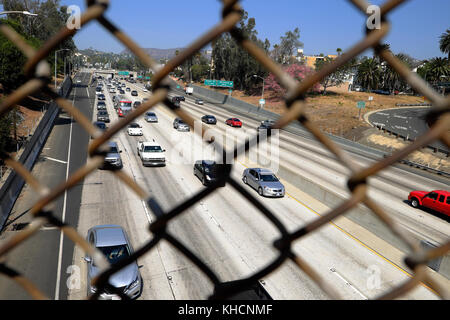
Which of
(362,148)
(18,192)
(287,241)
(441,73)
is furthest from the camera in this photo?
(441,73)

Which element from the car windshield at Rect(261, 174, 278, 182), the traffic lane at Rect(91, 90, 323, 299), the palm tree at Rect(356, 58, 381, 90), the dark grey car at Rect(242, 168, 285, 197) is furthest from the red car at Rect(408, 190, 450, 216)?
the palm tree at Rect(356, 58, 381, 90)

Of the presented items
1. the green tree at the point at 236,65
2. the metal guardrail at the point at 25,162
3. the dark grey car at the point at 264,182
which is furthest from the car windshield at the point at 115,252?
the green tree at the point at 236,65

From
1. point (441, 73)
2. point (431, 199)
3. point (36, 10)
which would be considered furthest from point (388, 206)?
point (36, 10)

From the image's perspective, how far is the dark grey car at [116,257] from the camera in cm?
973

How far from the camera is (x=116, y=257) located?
10.9m

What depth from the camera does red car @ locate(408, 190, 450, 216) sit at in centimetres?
1736

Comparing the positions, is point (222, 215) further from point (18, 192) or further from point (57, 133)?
point (57, 133)

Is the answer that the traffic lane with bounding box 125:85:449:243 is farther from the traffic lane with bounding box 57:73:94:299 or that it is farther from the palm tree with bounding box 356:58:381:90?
the palm tree with bounding box 356:58:381:90

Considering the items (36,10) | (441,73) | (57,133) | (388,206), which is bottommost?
(388,206)

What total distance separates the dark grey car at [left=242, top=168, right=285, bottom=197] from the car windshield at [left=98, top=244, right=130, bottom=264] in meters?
9.26

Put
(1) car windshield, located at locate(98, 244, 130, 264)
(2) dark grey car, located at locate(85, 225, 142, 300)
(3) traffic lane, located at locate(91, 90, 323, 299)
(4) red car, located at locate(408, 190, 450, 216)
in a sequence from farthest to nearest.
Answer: (4) red car, located at locate(408, 190, 450, 216)
(1) car windshield, located at locate(98, 244, 130, 264)
(3) traffic lane, located at locate(91, 90, 323, 299)
(2) dark grey car, located at locate(85, 225, 142, 300)

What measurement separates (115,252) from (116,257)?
0.33 metres
